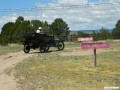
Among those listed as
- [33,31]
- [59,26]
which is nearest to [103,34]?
[33,31]

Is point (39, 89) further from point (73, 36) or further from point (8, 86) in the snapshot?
point (73, 36)

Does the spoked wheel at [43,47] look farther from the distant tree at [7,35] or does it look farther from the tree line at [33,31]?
the distant tree at [7,35]

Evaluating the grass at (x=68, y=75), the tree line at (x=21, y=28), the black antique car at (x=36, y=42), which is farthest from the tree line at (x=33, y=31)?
the grass at (x=68, y=75)

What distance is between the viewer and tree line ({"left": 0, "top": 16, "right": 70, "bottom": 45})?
48406mm

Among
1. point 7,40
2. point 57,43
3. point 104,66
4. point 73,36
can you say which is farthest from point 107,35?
point 104,66

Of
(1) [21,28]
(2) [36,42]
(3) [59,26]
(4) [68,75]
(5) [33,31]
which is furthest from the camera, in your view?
(3) [59,26]

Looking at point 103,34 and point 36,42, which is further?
point 103,34

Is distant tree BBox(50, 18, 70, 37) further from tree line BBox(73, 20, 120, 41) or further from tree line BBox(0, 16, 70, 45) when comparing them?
tree line BBox(73, 20, 120, 41)


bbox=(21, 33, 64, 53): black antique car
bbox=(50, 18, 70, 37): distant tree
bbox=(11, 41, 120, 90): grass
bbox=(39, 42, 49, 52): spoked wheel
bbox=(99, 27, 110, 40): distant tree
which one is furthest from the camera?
bbox=(50, 18, 70, 37): distant tree

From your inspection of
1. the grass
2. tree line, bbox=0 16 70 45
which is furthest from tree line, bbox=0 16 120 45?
the grass

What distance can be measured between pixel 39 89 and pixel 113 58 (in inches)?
362

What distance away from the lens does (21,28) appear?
48812mm

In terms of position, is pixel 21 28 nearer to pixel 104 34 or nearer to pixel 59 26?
pixel 104 34

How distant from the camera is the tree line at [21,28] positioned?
48.4 meters
